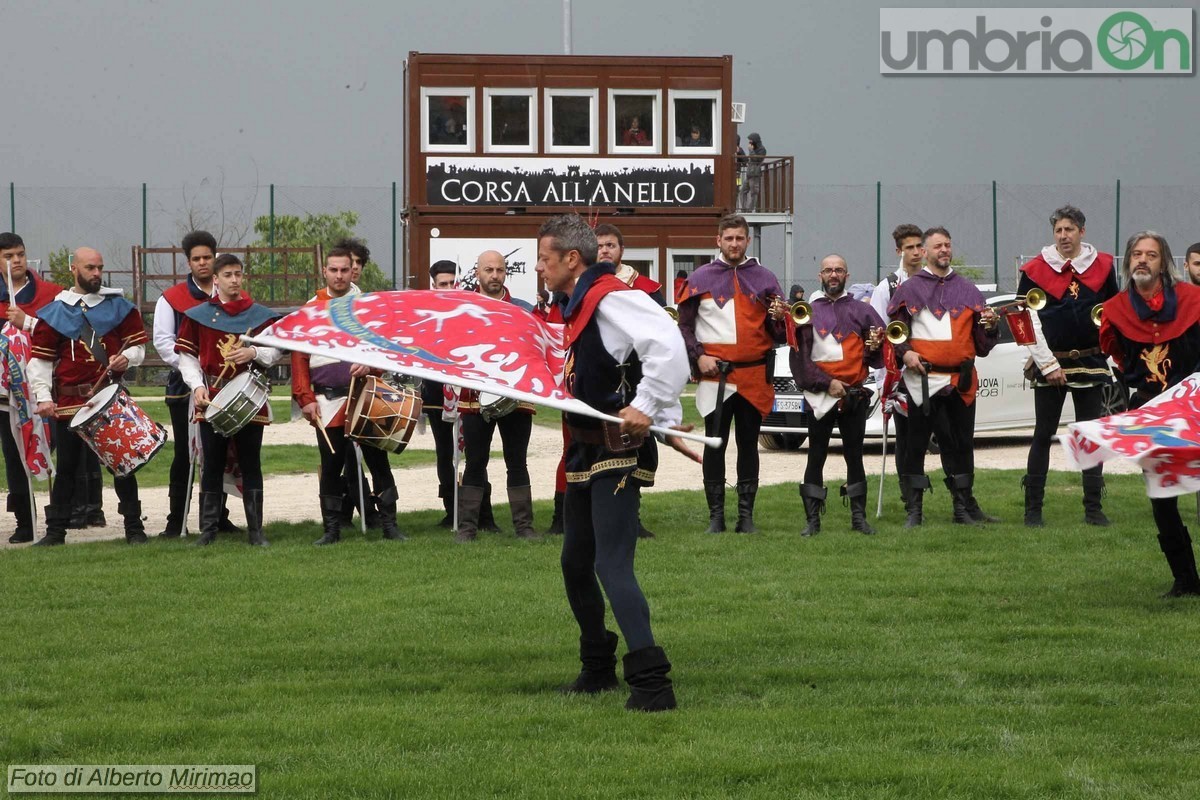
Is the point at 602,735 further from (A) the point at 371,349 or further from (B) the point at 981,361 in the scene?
(B) the point at 981,361

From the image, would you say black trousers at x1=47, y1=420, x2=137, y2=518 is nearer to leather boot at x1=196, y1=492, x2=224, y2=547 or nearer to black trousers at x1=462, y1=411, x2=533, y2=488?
leather boot at x1=196, y1=492, x2=224, y2=547

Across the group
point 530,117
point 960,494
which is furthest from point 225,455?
point 530,117

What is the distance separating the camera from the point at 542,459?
58.1ft

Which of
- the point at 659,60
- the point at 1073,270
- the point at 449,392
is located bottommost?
the point at 449,392

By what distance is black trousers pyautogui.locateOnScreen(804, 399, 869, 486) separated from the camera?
11.4 m

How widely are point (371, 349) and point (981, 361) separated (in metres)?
12.5

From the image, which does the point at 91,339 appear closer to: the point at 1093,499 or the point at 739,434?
the point at 739,434

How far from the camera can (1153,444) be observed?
727 centimetres

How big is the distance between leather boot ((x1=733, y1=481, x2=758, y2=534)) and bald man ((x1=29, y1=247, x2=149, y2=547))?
4.26 m

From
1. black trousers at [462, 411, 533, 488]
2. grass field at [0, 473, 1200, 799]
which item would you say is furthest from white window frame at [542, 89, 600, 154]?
grass field at [0, 473, 1200, 799]

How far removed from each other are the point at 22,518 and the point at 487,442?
3.67m

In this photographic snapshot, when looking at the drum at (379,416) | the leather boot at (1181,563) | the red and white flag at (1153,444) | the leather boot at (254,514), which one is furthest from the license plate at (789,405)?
the red and white flag at (1153,444)

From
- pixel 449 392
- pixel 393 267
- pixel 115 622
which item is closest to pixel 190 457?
pixel 449 392

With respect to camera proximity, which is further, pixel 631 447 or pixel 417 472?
pixel 417 472
